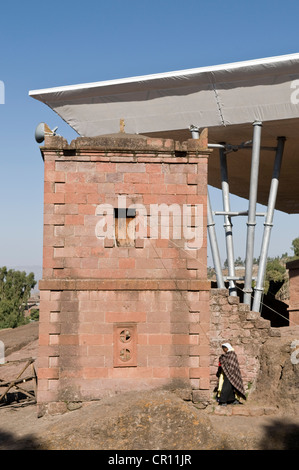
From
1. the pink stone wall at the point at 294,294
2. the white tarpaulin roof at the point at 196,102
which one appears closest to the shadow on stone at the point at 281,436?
the white tarpaulin roof at the point at 196,102

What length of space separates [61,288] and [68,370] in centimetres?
219

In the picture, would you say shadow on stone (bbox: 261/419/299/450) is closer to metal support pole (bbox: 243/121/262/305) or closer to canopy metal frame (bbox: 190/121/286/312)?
canopy metal frame (bbox: 190/121/286/312)

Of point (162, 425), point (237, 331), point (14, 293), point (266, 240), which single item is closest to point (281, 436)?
point (162, 425)

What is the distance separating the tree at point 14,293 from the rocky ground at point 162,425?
45537mm

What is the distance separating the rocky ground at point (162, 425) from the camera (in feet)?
38.3

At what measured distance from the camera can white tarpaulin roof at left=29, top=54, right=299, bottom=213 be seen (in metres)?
18.8

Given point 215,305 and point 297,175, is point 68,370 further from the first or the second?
point 297,175

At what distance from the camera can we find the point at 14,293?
63.2 m

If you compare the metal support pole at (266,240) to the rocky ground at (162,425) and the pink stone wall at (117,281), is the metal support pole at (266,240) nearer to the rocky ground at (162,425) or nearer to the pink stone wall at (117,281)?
the rocky ground at (162,425)

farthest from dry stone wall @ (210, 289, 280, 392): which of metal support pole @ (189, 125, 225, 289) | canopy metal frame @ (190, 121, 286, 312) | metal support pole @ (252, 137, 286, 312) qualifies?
metal support pole @ (189, 125, 225, 289)

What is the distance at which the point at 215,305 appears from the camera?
17.1 m

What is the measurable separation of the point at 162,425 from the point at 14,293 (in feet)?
177

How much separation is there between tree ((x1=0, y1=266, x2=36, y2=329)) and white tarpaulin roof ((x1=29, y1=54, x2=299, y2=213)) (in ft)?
136
